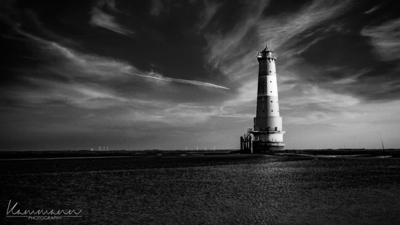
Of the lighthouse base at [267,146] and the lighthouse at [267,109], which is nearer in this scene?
the lighthouse at [267,109]

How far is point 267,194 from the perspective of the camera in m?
A: 22.3

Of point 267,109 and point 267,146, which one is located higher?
point 267,109

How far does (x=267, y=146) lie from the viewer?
81188 millimetres

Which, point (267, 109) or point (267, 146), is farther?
point (267, 146)

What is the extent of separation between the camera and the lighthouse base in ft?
264

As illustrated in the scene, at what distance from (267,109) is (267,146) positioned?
9622 millimetres

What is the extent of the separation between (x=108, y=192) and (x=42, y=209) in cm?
660

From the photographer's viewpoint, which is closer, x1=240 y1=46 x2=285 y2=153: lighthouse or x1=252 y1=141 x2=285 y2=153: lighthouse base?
x1=240 y1=46 x2=285 y2=153: lighthouse

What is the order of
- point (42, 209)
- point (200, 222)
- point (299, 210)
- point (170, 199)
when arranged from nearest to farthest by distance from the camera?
1. point (200, 222)
2. point (299, 210)
3. point (42, 209)
4. point (170, 199)

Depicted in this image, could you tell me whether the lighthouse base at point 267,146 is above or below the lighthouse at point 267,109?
below

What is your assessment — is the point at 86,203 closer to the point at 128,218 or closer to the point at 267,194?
the point at 128,218

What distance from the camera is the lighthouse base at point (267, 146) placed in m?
80.5

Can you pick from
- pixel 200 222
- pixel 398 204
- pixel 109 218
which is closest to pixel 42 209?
pixel 109 218

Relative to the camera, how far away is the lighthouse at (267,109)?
77062mm
